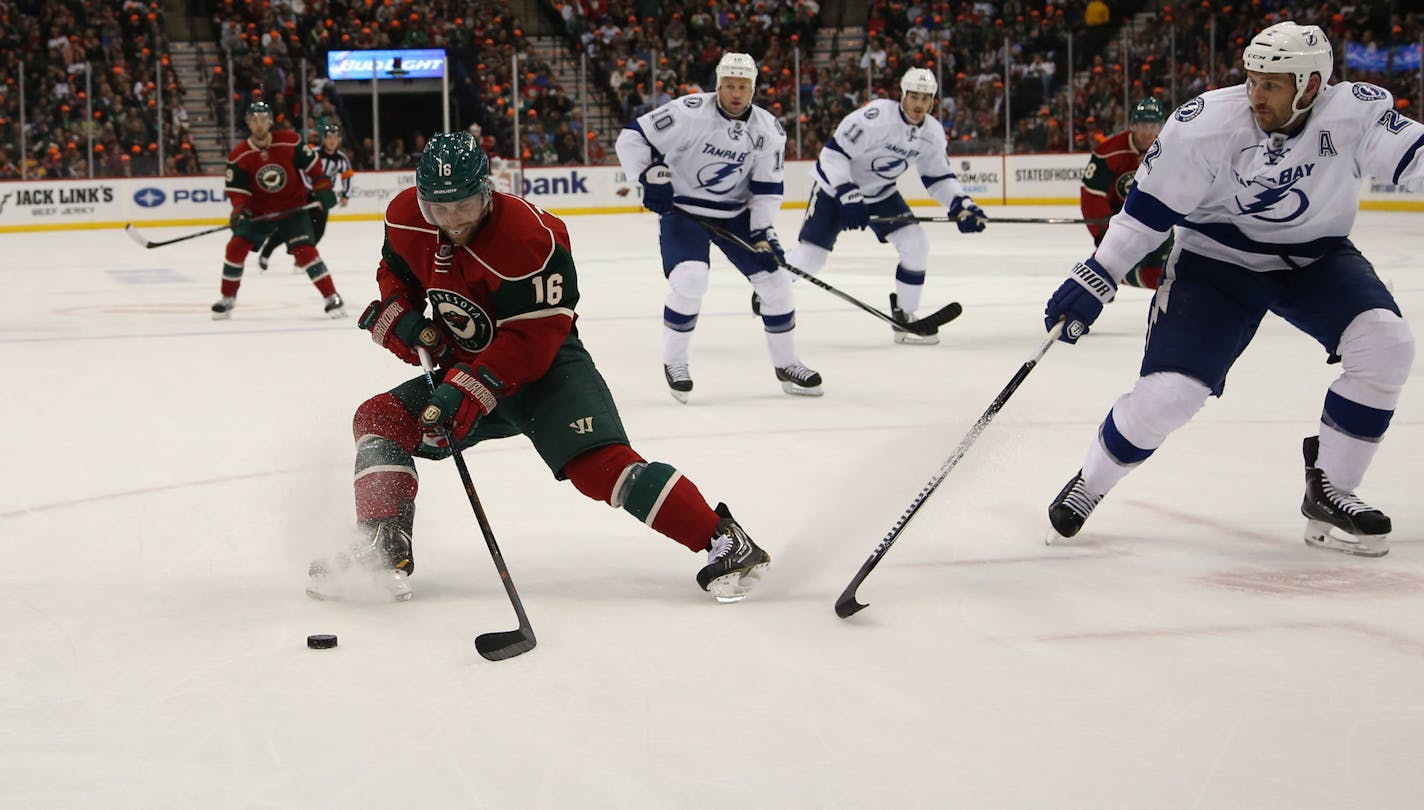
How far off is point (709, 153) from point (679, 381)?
0.88 metres

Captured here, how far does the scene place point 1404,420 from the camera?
14.8ft

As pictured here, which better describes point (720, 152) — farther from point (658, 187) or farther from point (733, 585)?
point (733, 585)

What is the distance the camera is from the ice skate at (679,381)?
530 cm

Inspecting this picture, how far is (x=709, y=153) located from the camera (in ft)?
18.3

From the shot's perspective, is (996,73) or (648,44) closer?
(996,73)

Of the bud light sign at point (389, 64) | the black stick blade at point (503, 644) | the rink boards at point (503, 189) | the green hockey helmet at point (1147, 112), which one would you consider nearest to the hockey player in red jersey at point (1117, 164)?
the green hockey helmet at point (1147, 112)

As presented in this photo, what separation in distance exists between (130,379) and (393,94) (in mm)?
12182

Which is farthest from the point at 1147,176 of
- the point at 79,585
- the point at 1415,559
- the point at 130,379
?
the point at 130,379

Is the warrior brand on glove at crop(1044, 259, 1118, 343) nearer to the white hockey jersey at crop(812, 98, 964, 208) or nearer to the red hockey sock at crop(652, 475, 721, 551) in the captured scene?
the red hockey sock at crop(652, 475, 721, 551)

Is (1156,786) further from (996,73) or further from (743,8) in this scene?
(743,8)

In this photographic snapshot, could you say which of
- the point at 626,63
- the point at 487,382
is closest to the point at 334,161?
the point at 626,63

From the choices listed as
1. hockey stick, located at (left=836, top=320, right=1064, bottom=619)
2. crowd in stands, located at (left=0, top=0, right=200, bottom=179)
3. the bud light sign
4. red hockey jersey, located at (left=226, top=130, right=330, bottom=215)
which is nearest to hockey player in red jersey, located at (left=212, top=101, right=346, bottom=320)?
red hockey jersey, located at (left=226, top=130, right=330, bottom=215)

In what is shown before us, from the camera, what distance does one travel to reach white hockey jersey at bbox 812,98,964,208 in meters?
7.07

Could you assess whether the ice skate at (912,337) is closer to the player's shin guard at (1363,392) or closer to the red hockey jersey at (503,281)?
the player's shin guard at (1363,392)
